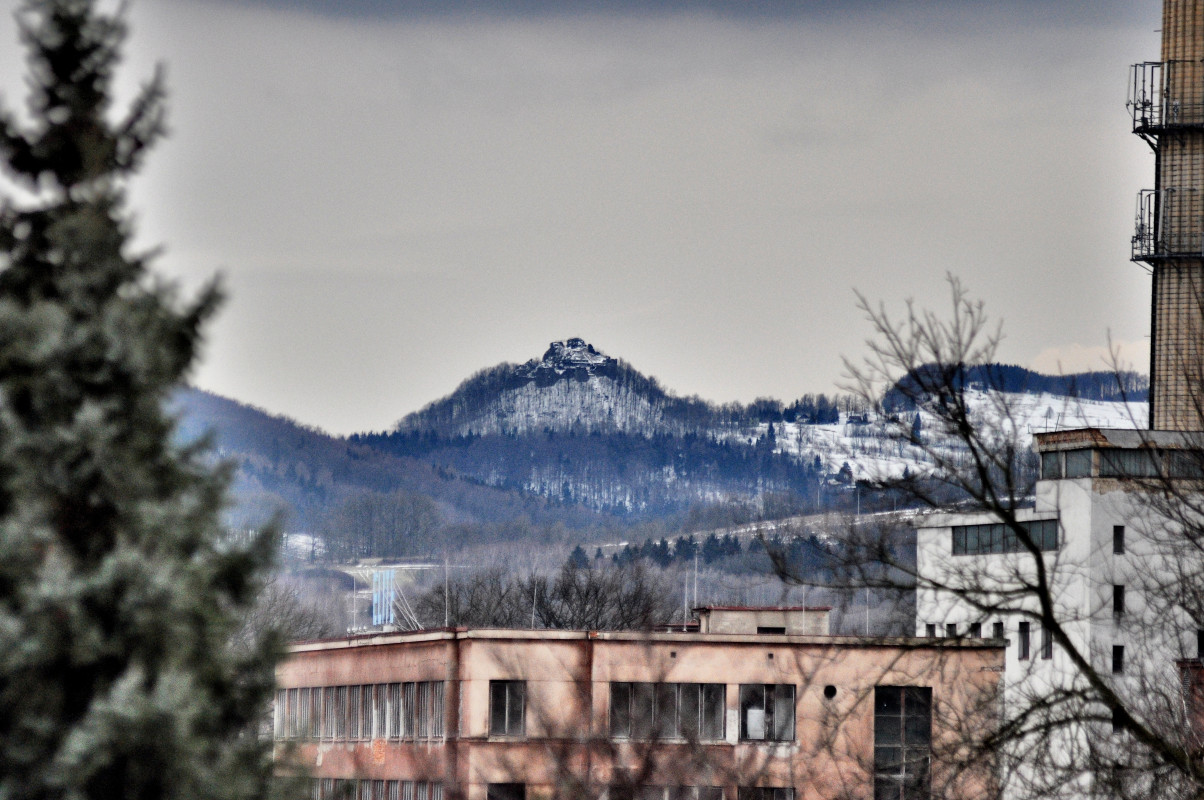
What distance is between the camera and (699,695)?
62312 mm

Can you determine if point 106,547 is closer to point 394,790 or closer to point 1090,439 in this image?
point 394,790

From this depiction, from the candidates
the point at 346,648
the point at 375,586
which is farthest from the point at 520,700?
the point at 375,586

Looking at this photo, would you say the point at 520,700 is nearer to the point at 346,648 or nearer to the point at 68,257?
the point at 346,648

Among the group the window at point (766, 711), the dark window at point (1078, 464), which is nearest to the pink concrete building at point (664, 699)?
the window at point (766, 711)

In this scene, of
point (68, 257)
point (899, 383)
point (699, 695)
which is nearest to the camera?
point (68, 257)

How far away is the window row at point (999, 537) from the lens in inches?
3917

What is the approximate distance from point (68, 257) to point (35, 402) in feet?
4.08

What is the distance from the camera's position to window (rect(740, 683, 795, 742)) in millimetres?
62500

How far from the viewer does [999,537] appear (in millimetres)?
103625

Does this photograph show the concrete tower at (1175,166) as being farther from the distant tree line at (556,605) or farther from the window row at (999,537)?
the distant tree line at (556,605)

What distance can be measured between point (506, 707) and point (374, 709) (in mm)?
8897

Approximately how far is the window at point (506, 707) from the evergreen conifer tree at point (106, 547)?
48377mm

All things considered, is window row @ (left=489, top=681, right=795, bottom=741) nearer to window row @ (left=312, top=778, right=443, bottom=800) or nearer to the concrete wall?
the concrete wall

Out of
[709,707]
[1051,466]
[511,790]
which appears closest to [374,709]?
[511,790]
